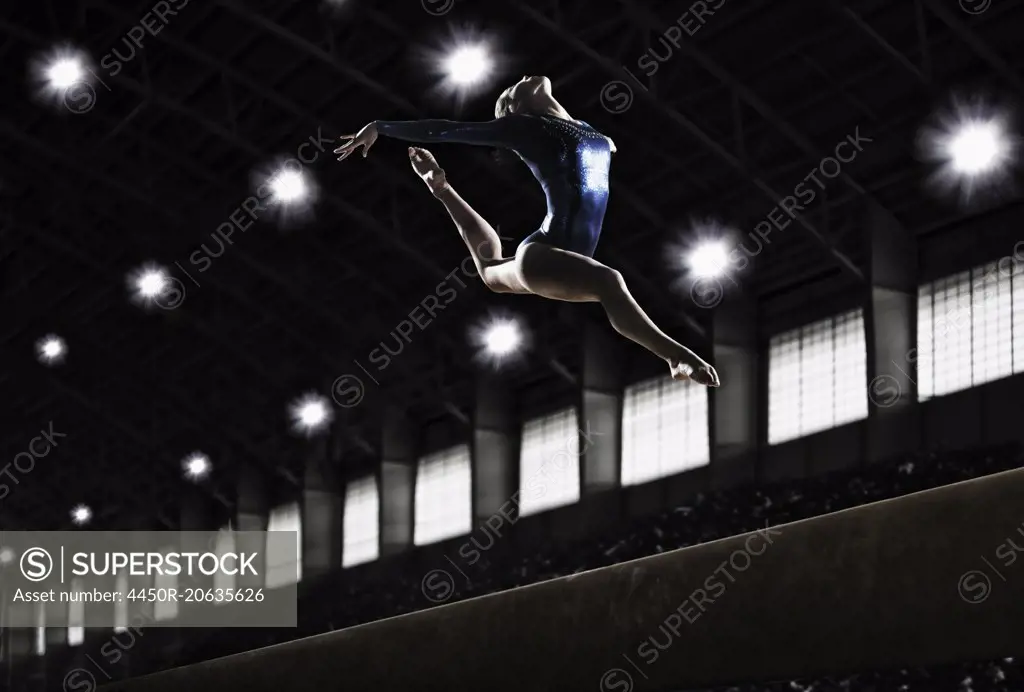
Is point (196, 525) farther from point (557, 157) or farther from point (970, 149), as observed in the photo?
point (557, 157)

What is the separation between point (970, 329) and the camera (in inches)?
731

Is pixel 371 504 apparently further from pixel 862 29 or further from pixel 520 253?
pixel 520 253

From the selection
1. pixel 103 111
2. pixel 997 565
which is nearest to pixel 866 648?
pixel 997 565

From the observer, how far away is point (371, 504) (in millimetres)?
33062

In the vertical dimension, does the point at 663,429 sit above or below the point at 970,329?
below

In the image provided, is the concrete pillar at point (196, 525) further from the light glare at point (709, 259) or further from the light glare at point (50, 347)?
the light glare at point (709, 259)

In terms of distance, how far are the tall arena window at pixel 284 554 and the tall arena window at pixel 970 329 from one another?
2053cm

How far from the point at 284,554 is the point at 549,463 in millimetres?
12251

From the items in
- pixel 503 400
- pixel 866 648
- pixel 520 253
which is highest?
pixel 503 400

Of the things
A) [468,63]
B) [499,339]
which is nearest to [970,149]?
[468,63]

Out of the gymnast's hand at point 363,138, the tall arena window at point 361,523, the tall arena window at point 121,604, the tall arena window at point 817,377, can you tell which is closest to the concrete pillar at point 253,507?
the tall arena window at point 361,523

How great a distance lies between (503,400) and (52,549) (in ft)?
77.5

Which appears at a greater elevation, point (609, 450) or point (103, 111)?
point (103, 111)

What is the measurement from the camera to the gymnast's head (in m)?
4.42
